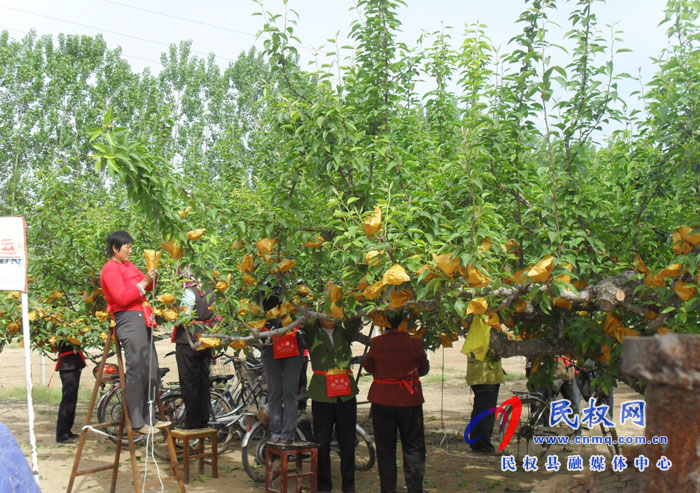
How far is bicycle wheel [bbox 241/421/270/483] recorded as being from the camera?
6.98 meters

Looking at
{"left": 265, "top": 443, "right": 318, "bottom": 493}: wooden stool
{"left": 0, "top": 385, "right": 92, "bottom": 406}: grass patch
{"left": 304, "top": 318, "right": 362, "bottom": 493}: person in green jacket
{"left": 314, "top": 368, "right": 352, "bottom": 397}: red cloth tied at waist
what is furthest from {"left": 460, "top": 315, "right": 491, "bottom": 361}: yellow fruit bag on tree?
{"left": 0, "top": 385, "right": 92, "bottom": 406}: grass patch

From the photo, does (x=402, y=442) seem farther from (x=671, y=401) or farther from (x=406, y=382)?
(x=671, y=401)

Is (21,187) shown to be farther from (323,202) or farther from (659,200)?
(659,200)

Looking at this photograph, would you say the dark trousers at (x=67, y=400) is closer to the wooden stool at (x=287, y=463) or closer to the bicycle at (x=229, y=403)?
the bicycle at (x=229, y=403)

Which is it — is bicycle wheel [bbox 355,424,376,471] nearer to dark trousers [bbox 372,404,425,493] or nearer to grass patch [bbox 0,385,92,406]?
dark trousers [bbox 372,404,425,493]

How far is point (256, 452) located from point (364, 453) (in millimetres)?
1583

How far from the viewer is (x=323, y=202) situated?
5344mm

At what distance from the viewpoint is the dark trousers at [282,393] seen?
21.4 ft

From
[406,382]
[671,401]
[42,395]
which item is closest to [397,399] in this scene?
[406,382]

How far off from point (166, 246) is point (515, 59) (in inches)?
116

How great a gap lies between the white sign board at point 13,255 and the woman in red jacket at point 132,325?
653mm

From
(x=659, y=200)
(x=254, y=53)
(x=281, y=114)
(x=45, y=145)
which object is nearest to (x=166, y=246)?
(x=281, y=114)

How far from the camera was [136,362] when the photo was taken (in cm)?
538

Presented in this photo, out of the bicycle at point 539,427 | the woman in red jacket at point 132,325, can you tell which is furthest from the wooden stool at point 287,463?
the bicycle at point 539,427
